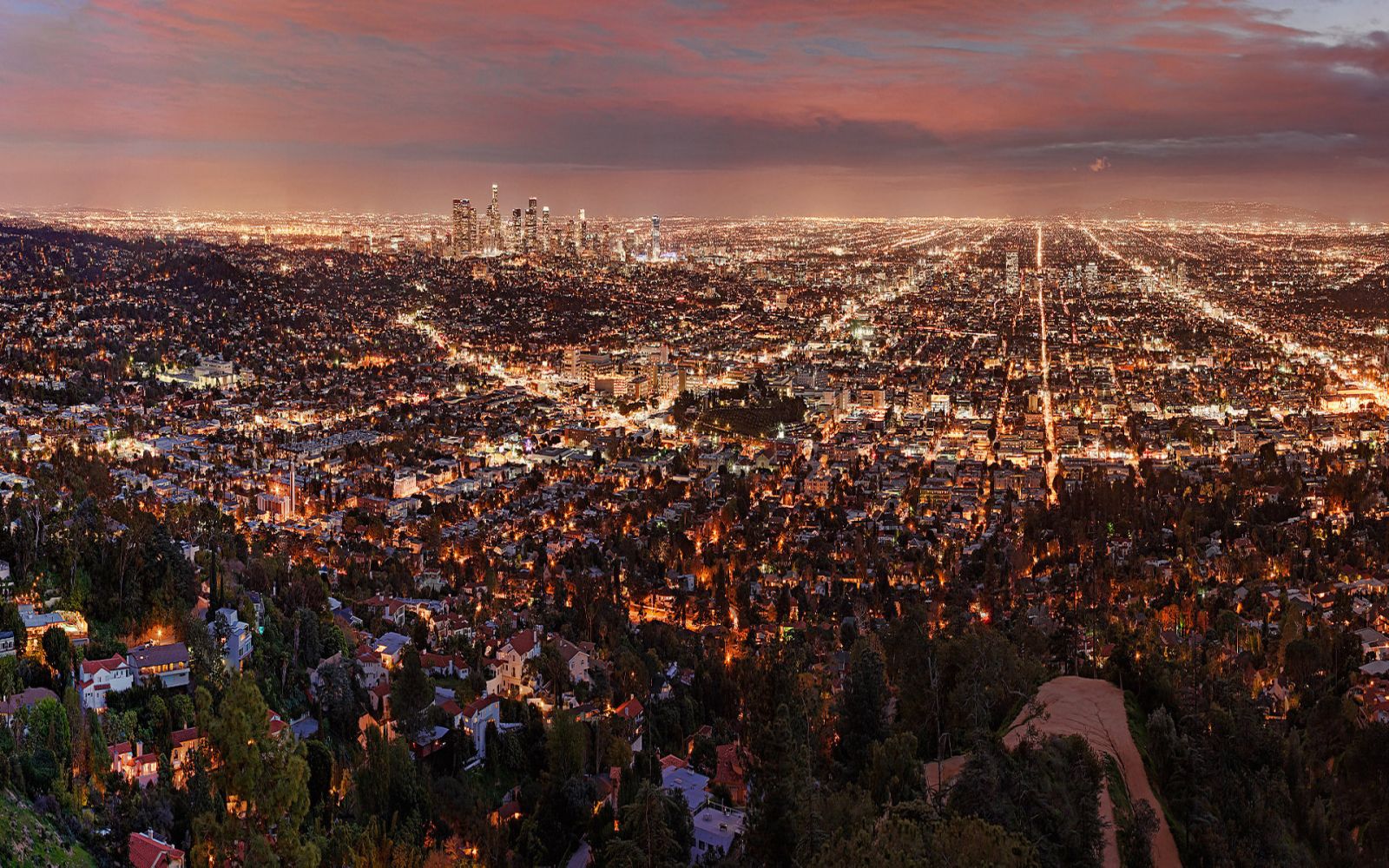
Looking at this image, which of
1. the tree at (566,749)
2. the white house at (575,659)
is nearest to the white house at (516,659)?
the white house at (575,659)

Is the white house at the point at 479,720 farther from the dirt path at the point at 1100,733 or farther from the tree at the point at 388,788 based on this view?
the dirt path at the point at 1100,733

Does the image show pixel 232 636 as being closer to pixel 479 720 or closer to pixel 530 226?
pixel 479 720

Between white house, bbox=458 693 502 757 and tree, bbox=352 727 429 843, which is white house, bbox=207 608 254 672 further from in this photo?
tree, bbox=352 727 429 843

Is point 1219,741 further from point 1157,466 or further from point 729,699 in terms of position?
point 1157,466

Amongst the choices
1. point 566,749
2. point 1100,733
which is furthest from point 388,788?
point 1100,733

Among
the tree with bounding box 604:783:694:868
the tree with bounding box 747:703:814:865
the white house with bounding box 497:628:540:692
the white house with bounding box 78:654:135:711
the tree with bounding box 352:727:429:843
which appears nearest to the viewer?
the tree with bounding box 604:783:694:868

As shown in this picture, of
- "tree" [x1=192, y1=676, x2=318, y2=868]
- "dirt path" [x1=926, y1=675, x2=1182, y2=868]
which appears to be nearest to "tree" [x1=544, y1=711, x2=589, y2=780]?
"tree" [x1=192, y1=676, x2=318, y2=868]

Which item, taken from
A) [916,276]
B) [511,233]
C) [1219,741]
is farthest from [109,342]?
[511,233]
